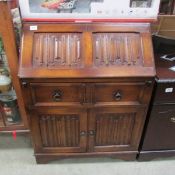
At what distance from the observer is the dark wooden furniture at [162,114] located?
1.31m

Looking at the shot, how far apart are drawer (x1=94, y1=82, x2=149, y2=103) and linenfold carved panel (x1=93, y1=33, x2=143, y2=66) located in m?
0.12

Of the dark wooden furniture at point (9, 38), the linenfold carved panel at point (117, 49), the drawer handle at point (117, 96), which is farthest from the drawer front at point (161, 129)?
the dark wooden furniture at point (9, 38)

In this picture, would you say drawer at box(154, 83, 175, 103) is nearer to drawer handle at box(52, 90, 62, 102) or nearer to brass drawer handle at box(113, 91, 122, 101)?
brass drawer handle at box(113, 91, 122, 101)

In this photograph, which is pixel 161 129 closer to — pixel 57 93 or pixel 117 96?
pixel 117 96

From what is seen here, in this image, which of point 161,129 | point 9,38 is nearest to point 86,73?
point 9,38

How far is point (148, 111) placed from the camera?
4.77 feet

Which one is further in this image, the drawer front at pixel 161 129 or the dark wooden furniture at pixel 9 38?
the drawer front at pixel 161 129

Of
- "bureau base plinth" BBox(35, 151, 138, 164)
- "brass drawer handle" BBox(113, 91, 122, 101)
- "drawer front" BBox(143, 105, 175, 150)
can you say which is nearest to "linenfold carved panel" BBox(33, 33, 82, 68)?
"brass drawer handle" BBox(113, 91, 122, 101)

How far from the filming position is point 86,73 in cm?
122

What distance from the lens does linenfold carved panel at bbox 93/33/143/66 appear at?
1.26 metres

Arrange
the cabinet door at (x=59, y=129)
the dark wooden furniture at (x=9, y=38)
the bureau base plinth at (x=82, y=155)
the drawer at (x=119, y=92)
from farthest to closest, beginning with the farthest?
the bureau base plinth at (x=82, y=155)
the cabinet door at (x=59, y=129)
the drawer at (x=119, y=92)
the dark wooden furniture at (x=9, y=38)

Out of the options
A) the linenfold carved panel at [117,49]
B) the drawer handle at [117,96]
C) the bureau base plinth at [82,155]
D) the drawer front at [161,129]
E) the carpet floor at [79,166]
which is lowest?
the carpet floor at [79,166]

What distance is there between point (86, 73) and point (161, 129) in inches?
26.6

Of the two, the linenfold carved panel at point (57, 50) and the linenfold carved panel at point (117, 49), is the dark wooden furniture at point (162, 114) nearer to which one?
the linenfold carved panel at point (117, 49)
